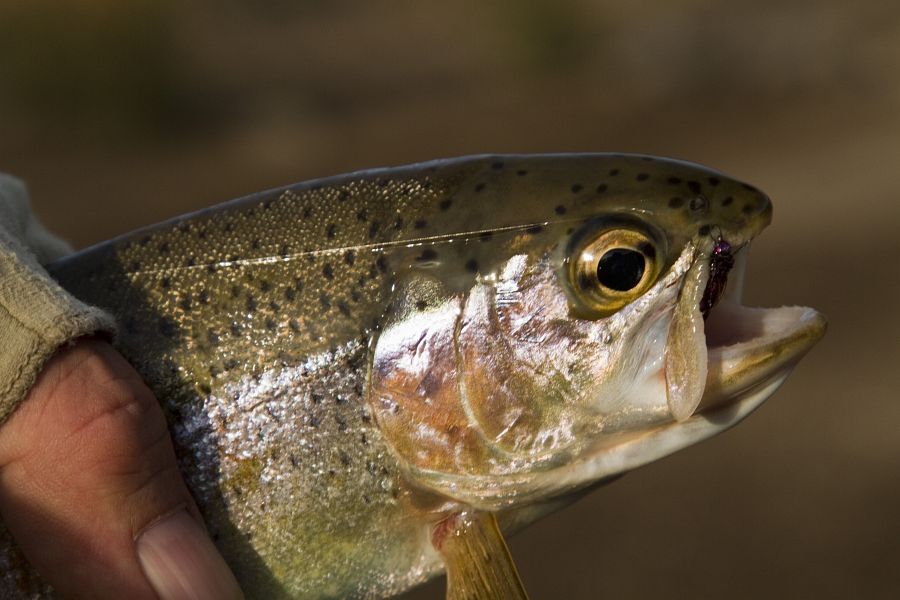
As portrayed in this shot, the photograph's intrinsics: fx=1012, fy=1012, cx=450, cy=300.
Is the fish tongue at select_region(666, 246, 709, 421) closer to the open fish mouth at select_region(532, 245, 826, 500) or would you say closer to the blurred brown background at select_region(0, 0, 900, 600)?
the open fish mouth at select_region(532, 245, 826, 500)

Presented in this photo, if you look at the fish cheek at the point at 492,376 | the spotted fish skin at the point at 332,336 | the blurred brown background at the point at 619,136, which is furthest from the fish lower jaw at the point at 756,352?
the blurred brown background at the point at 619,136

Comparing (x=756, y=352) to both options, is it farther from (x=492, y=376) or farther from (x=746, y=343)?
(x=492, y=376)

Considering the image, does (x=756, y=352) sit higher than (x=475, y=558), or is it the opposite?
(x=756, y=352)

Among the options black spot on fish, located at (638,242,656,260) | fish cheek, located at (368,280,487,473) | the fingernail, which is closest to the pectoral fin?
fish cheek, located at (368,280,487,473)

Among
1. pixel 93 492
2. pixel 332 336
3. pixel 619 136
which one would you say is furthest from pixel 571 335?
pixel 619 136

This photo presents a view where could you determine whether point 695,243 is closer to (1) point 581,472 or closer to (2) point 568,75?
(1) point 581,472

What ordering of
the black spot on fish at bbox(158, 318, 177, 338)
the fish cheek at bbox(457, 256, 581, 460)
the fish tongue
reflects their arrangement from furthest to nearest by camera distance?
the black spot on fish at bbox(158, 318, 177, 338) < the fish cheek at bbox(457, 256, 581, 460) < the fish tongue
